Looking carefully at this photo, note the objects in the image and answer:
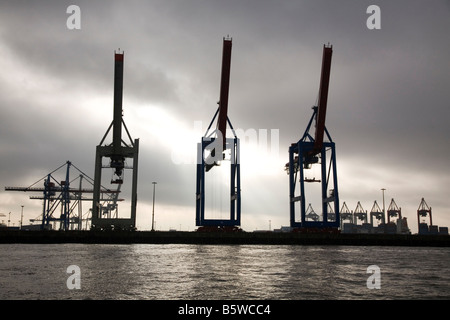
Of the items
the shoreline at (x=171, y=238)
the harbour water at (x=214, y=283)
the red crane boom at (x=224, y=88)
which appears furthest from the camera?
the red crane boom at (x=224, y=88)


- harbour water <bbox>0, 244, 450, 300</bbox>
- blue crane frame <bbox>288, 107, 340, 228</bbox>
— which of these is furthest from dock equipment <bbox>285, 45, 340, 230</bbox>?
harbour water <bbox>0, 244, 450, 300</bbox>

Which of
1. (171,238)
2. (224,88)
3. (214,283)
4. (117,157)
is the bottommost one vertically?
(171,238)

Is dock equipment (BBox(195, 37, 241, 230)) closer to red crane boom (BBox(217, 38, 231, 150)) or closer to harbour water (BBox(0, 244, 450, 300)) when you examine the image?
red crane boom (BBox(217, 38, 231, 150))

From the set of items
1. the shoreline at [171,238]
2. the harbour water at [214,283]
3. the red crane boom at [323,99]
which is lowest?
the shoreline at [171,238]

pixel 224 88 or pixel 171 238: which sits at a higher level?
pixel 224 88

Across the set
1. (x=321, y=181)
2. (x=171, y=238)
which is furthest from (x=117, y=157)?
(x=321, y=181)

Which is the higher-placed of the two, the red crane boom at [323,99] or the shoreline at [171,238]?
the red crane boom at [323,99]

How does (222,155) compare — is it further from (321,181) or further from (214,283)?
(214,283)

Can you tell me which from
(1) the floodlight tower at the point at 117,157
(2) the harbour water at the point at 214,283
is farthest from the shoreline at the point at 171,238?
Result: (2) the harbour water at the point at 214,283

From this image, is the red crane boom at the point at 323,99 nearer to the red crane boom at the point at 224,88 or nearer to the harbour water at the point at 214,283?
the red crane boom at the point at 224,88

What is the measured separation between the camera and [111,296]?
13805mm

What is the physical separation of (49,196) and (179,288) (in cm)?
9499
